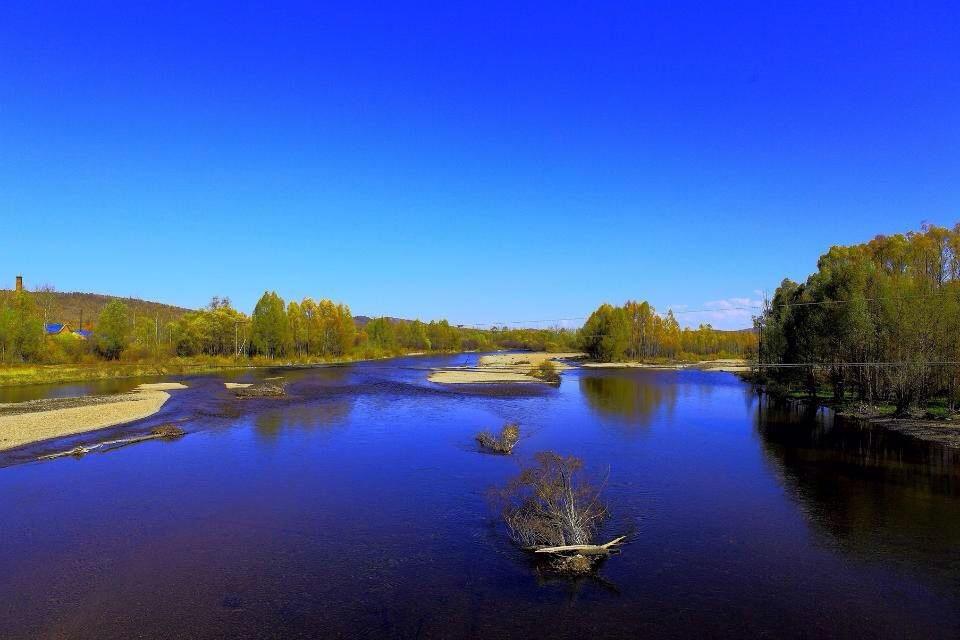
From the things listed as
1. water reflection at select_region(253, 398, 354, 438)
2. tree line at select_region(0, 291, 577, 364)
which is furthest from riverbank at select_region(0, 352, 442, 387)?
water reflection at select_region(253, 398, 354, 438)

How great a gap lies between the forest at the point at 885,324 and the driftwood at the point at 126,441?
34148 millimetres

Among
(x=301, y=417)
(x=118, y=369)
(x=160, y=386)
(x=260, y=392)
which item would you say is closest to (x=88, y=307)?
(x=118, y=369)

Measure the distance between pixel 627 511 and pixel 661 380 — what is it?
47.0 metres

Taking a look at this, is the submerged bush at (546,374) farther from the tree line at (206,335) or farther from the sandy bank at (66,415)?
the tree line at (206,335)

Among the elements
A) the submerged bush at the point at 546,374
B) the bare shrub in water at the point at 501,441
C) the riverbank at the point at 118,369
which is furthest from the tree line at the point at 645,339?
the bare shrub in water at the point at 501,441

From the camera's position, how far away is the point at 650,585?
10.8 metres

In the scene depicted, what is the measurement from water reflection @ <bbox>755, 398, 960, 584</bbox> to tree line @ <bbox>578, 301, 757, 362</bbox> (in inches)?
2465

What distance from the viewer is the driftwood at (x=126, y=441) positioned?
21219mm

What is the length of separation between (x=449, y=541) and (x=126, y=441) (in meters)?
17.9

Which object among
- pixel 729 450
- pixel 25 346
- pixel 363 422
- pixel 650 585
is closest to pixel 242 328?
pixel 25 346

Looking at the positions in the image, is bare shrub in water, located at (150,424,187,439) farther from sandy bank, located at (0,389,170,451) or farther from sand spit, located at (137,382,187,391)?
sand spit, located at (137,382,187,391)

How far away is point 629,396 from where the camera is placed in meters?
43.4

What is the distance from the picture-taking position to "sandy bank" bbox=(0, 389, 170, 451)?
24.6m

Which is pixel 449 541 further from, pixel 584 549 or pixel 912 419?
pixel 912 419
